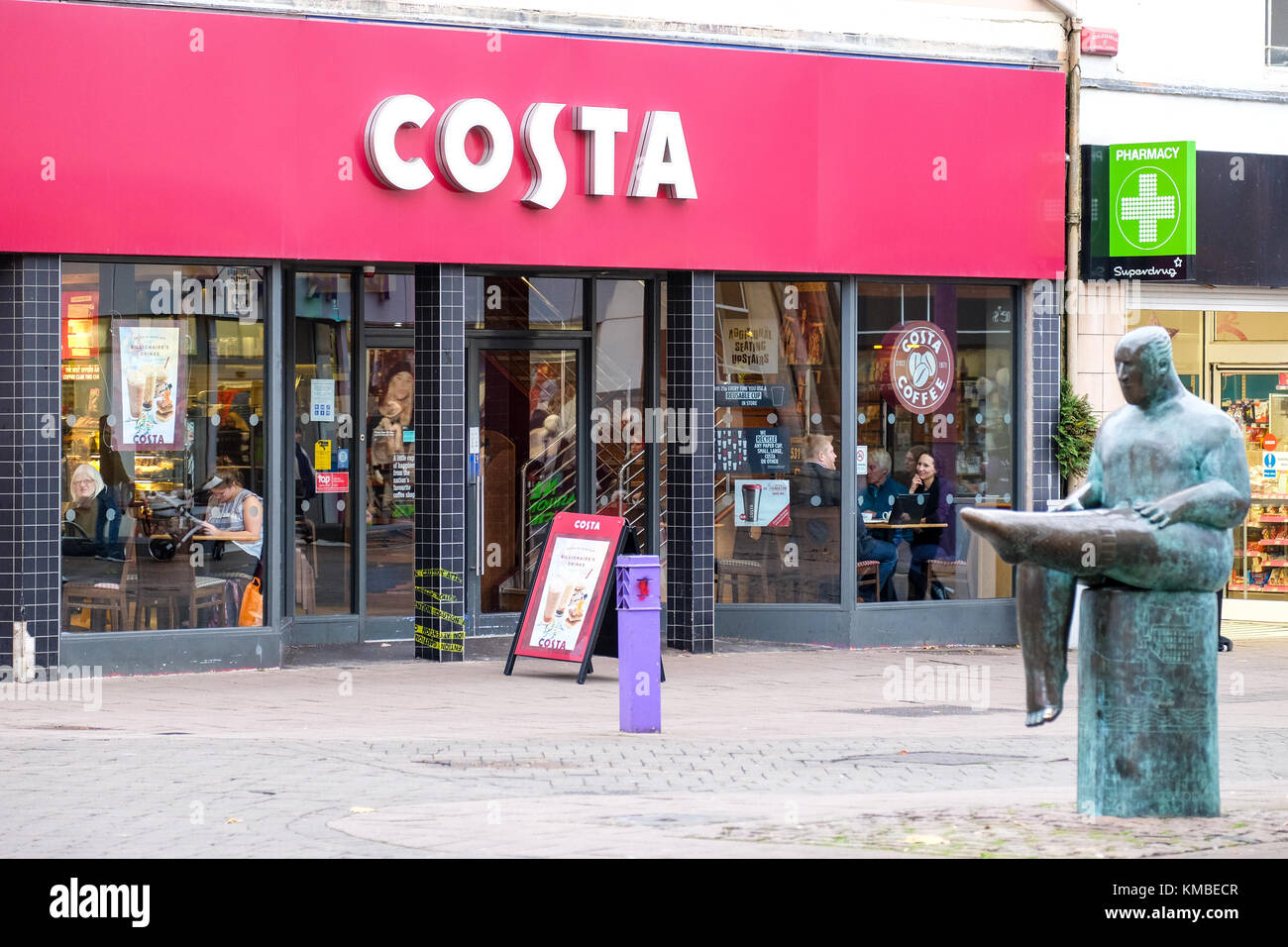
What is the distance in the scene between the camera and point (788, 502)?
1523cm

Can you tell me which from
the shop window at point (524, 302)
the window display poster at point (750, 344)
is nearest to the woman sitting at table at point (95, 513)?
the shop window at point (524, 302)

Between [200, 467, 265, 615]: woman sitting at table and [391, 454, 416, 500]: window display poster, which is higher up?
[391, 454, 416, 500]: window display poster

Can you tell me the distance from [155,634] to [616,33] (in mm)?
6014

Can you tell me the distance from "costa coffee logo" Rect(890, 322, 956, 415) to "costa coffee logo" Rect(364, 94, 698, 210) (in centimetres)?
247

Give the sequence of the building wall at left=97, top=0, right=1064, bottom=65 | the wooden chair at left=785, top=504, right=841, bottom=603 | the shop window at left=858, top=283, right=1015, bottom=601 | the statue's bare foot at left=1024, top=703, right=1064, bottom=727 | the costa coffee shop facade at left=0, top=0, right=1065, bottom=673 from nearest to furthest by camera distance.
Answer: the statue's bare foot at left=1024, top=703, right=1064, bottom=727, the costa coffee shop facade at left=0, top=0, right=1065, bottom=673, the building wall at left=97, top=0, right=1064, bottom=65, the wooden chair at left=785, top=504, right=841, bottom=603, the shop window at left=858, top=283, right=1015, bottom=601

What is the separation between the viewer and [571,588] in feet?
42.8

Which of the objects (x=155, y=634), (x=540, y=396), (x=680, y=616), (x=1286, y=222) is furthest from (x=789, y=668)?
(x=1286, y=222)

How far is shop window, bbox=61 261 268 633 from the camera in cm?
1291

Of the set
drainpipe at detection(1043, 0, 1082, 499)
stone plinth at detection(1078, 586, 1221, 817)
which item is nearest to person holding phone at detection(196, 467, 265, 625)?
drainpipe at detection(1043, 0, 1082, 499)

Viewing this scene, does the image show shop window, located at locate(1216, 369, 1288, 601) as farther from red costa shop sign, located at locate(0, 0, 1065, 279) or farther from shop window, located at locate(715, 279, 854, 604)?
shop window, located at locate(715, 279, 854, 604)

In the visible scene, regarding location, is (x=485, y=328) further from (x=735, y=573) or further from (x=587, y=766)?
(x=587, y=766)

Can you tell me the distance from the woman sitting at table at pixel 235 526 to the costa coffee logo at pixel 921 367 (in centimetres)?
563

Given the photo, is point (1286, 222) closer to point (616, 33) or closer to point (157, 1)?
point (616, 33)

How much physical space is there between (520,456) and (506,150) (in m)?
3.11
